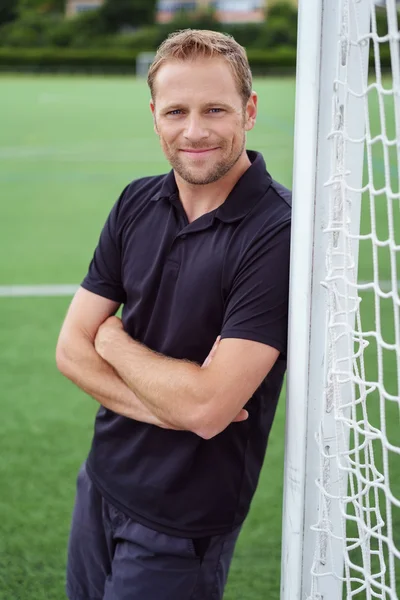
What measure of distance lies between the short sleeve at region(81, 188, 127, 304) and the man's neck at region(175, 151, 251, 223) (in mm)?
234

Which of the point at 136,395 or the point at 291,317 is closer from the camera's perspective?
the point at 291,317

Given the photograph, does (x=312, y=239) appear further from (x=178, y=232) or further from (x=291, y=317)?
(x=178, y=232)

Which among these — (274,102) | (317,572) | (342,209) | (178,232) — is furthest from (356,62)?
(274,102)

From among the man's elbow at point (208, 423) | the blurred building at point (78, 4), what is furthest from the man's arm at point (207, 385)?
the blurred building at point (78, 4)

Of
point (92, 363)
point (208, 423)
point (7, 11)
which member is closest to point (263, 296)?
point (208, 423)

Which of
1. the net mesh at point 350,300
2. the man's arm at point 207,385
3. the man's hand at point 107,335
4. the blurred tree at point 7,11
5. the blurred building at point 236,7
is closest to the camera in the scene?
the net mesh at point 350,300

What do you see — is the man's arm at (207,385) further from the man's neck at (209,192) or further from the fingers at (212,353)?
the man's neck at (209,192)

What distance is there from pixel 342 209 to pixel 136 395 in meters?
0.76

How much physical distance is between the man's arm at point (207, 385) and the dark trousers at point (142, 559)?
1.12ft

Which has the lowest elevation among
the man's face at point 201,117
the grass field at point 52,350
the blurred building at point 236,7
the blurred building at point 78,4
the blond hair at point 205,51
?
the grass field at point 52,350

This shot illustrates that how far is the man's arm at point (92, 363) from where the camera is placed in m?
2.19

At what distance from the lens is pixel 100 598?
7.85 ft

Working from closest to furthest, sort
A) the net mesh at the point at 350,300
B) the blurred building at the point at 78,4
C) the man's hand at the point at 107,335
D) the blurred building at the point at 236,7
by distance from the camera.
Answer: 1. the net mesh at the point at 350,300
2. the man's hand at the point at 107,335
3. the blurred building at the point at 236,7
4. the blurred building at the point at 78,4

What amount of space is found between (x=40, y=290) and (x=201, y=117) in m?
4.43
